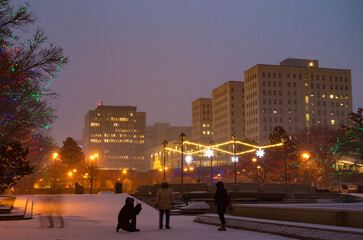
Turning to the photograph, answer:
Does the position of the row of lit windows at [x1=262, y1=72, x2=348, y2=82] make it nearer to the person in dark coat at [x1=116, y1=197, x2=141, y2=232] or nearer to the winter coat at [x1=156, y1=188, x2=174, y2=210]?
the winter coat at [x1=156, y1=188, x2=174, y2=210]

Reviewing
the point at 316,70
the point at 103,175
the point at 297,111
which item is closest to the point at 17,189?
the point at 103,175

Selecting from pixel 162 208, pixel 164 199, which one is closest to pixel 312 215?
pixel 164 199

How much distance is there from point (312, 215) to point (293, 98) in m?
160

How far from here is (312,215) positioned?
14469mm

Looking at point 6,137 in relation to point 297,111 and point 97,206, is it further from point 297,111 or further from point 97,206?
point 297,111

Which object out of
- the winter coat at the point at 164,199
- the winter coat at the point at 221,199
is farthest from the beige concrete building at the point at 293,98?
the winter coat at the point at 221,199

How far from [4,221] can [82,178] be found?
293 feet

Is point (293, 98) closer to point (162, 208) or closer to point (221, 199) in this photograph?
point (162, 208)

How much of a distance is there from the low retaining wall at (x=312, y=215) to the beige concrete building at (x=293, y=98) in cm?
14464

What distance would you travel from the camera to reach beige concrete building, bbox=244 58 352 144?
542ft

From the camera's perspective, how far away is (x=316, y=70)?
174m

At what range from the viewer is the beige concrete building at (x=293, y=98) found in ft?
542

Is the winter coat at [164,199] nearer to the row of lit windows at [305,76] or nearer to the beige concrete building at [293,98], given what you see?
the beige concrete building at [293,98]

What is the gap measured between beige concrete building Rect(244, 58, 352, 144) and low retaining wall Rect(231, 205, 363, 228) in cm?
14464
